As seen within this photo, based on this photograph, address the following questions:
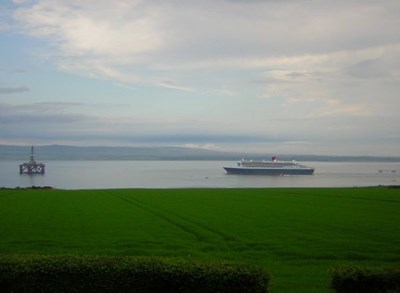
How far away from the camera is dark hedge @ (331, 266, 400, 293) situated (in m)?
7.64

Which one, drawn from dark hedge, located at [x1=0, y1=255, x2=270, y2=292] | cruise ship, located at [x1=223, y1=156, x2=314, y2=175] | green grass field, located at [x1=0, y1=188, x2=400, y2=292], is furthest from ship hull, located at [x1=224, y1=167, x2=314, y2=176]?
dark hedge, located at [x1=0, y1=255, x2=270, y2=292]

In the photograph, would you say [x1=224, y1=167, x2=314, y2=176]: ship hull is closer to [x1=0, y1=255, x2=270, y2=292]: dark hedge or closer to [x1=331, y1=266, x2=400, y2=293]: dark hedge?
[x1=331, y1=266, x2=400, y2=293]: dark hedge

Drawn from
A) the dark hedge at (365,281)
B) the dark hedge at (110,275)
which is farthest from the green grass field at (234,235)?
the dark hedge at (110,275)

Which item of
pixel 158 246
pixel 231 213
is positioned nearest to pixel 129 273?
pixel 158 246

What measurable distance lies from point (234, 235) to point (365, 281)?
7.72 m

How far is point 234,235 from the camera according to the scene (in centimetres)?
1521

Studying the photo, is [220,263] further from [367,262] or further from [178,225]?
[178,225]

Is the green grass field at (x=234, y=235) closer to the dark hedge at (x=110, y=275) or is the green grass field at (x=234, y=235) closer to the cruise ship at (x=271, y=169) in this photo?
the dark hedge at (x=110, y=275)

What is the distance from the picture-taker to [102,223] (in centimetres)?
1833

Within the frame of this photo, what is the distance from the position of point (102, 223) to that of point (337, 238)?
8567 mm

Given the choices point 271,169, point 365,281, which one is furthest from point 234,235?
point 271,169

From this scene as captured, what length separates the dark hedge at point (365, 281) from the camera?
25.1 feet

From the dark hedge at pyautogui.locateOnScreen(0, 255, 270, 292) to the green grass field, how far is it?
6.03 ft

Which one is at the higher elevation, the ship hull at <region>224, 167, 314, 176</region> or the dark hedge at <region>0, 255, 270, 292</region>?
the ship hull at <region>224, 167, 314, 176</region>
